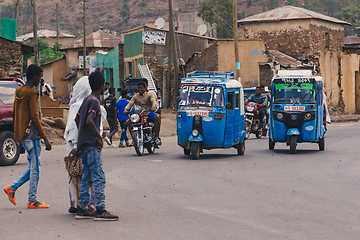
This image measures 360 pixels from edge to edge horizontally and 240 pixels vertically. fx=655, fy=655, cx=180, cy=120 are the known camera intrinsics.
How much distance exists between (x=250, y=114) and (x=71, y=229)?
56.9 ft

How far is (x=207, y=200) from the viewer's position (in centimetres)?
1011

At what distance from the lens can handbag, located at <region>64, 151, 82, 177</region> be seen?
859 cm

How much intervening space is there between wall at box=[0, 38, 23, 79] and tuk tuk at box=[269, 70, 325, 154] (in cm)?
1367

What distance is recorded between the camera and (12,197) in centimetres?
943

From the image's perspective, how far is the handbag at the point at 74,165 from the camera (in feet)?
28.2

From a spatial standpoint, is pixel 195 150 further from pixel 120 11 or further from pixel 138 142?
pixel 120 11

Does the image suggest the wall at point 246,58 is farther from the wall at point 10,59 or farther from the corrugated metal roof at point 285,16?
the wall at point 10,59

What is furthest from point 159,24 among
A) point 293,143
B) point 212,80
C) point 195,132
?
point 195,132

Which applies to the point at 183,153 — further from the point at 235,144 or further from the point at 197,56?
the point at 197,56

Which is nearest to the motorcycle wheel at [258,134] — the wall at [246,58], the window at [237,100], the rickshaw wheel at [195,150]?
the window at [237,100]

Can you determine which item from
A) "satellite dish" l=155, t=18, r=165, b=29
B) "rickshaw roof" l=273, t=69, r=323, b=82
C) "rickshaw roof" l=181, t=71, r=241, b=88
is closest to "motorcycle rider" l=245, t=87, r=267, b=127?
"rickshaw roof" l=273, t=69, r=323, b=82

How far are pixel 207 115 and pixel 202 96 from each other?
0.63 metres

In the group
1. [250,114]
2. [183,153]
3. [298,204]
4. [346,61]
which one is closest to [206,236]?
[298,204]

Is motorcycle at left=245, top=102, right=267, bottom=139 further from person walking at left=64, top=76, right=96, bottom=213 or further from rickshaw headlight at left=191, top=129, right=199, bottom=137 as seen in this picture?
person walking at left=64, top=76, right=96, bottom=213
